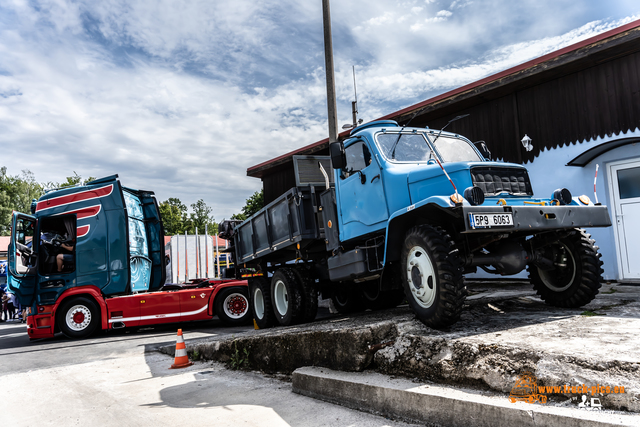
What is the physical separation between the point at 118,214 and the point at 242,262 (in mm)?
3402

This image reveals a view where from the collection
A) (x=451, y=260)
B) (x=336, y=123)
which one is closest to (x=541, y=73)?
(x=336, y=123)

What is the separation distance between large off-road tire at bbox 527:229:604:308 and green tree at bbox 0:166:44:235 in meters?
57.6

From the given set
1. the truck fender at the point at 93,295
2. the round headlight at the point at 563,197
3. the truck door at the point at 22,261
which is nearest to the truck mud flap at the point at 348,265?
the round headlight at the point at 563,197

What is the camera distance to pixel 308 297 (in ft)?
25.6

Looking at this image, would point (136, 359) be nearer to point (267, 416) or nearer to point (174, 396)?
point (174, 396)

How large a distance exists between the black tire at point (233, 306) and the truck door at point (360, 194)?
5.69m

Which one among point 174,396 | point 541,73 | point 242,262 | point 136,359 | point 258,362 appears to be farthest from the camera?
point 242,262

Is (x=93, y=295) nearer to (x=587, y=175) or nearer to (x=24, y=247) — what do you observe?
(x=24, y=247)

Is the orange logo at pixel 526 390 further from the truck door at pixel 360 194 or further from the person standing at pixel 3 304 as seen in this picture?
the person standing at pixel 3 304

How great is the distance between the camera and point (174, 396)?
5.08 m

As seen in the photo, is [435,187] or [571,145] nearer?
[435,187]

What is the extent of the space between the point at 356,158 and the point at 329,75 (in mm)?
5532

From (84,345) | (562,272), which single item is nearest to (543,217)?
(562,272)

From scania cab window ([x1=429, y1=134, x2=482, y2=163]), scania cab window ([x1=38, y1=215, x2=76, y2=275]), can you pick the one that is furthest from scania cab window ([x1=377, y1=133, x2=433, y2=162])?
scania cab window ([x1=38, y1=215, x2=76, y2=275])
